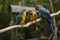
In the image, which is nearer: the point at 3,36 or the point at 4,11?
the point at 4,11

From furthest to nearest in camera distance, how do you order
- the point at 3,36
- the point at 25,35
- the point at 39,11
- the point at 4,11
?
the point at 25,35 → the point at 3,36 → the point at 4,11 → the point at 39,11

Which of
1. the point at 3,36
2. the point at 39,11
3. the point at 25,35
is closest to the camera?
the point at 39,11

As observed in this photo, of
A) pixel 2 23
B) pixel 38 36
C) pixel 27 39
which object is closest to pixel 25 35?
pixel 27 39

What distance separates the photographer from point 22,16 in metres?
3.72

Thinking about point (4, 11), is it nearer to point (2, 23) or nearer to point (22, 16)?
point (2, 23)

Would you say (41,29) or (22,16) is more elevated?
(22,16)

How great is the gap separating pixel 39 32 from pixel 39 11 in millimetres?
2976

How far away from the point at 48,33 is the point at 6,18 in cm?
148

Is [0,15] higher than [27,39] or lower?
higher

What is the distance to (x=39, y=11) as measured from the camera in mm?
3598

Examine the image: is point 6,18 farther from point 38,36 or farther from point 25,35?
point 38,36

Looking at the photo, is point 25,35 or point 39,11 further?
point 25,35

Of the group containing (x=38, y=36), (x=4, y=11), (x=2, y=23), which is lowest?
(x=38, y=36)

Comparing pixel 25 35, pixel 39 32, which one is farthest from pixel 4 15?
pixel 39 32
